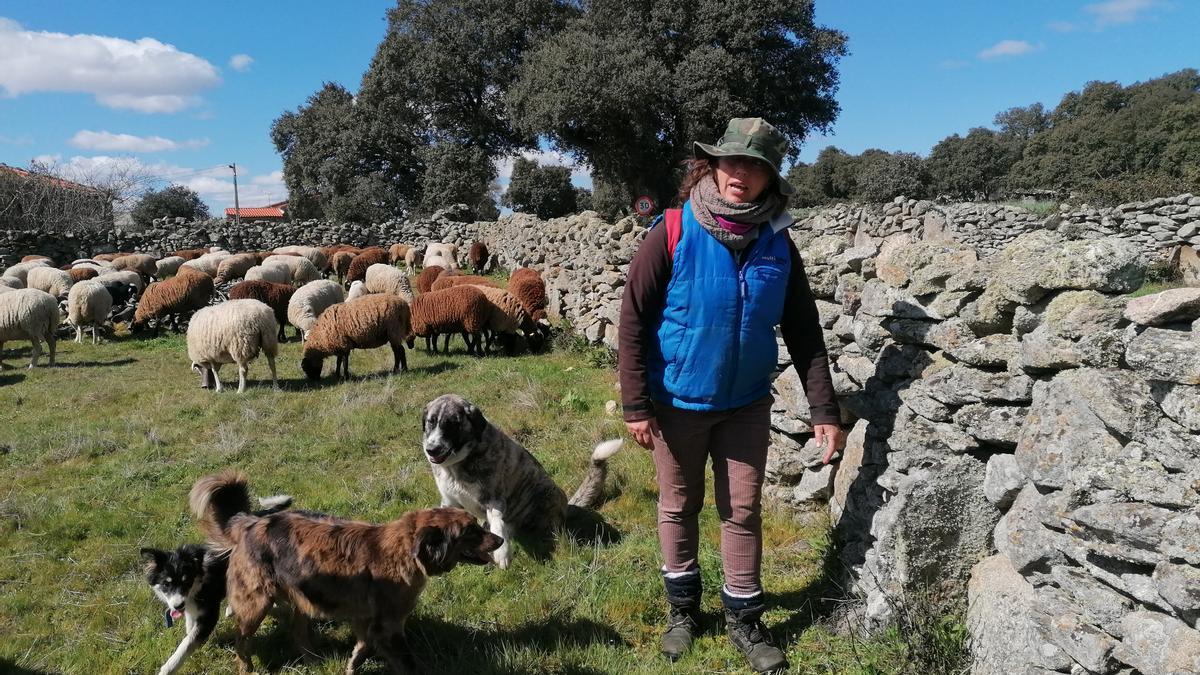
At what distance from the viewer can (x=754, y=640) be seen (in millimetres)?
3281

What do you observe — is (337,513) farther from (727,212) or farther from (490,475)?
(727,212)

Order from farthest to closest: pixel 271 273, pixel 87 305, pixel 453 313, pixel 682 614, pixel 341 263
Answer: pixel 341 263, pixel 271 273, pixel 87 305, pixel 453 313, pixel 682 614

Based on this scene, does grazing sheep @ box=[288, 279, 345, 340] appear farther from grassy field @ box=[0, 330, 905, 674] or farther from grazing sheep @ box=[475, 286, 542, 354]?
grazing sheep @ box=[475, 286, 542, 354]

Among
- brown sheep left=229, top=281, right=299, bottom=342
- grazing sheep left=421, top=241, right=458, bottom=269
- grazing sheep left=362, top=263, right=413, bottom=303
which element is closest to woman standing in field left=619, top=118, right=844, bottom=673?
brown sheep left=229, top=281, right=299, bottom=342

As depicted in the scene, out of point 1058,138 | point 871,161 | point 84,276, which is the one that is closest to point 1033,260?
point 84,276

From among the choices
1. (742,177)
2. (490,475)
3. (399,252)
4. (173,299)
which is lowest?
(490,475)

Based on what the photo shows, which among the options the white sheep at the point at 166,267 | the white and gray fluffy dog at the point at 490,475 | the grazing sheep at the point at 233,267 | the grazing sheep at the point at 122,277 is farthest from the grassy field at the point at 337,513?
the white sheep at the point at 166,267

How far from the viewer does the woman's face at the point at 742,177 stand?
2932 mm

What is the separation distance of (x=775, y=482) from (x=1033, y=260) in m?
2.55

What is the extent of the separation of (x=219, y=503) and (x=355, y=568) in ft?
3.25

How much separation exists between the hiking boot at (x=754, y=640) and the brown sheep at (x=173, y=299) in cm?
1484

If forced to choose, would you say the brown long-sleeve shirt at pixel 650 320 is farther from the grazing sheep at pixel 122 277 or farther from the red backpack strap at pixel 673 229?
the grazing sheep at pixel 122 277

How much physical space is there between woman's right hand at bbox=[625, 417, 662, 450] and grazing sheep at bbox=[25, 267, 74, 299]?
18.1 m

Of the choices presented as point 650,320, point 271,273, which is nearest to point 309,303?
point 271,273
